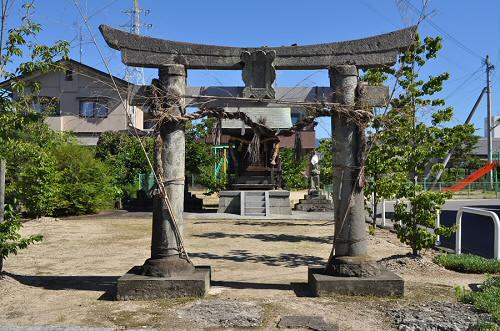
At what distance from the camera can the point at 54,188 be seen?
1708cm

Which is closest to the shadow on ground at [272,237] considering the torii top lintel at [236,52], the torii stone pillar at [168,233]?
the torii stone pillar at [168,233]

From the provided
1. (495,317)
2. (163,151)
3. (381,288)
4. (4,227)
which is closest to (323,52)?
(163,151)

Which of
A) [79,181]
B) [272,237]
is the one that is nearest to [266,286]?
[272,237]

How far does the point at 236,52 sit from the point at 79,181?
13894 millimetres

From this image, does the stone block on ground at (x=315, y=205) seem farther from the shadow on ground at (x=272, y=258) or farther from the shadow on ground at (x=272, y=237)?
the shadow on ground at (x=272, y=258)

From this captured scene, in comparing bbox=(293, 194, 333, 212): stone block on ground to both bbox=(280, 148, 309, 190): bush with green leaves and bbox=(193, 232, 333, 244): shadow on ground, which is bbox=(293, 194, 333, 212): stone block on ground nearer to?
bbox=(193, 232, 333, 244): shadow on ground

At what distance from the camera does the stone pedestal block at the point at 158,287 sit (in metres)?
5.86

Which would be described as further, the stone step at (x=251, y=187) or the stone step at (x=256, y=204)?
the stone step at (x=251, y=187)

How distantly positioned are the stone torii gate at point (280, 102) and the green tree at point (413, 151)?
1.29 meters

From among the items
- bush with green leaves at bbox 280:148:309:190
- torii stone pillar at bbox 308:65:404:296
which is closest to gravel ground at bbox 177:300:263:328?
torii stone pillar at bbox 308:65:404:296

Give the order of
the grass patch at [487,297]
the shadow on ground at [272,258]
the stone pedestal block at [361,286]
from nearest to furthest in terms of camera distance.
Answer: the grass patch at [487,297], the stone pedestal block at [361,286], the shadow on ground at [272,258]

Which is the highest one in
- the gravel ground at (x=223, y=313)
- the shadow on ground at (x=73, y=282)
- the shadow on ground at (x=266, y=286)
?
the gravel ground at (x=223, y=313)

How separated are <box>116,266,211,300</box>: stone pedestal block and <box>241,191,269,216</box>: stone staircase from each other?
12995mm

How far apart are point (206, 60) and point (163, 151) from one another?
1.44 meters
